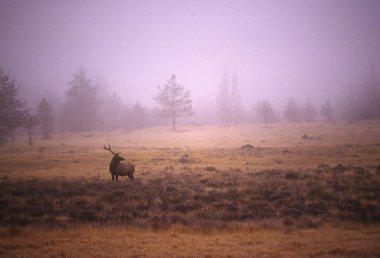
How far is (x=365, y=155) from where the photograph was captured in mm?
30453

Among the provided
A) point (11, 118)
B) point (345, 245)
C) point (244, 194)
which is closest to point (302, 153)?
point (244, 194)

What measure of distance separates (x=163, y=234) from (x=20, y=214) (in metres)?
6.92

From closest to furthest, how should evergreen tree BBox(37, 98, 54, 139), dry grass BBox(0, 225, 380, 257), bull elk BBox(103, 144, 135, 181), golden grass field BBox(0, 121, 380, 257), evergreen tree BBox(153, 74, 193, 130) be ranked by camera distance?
dry grass BBox(0, 225, 380, 257) < golden grass field BBox(0, 121, 380, 257) < bull elk BBox(103, 144, 135, 181) < evergreen tree BBox(37, 98, 54, 139) < evergreen tree BBox(153, 74, 193, 130)

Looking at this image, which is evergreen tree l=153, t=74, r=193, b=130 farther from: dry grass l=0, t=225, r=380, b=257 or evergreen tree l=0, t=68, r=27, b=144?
dry grass l=0, t=225, r=380, b=257

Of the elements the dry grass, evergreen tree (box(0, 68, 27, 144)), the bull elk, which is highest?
evergreen tree (box(0, 68, 27, 144))

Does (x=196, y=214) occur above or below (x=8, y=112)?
below

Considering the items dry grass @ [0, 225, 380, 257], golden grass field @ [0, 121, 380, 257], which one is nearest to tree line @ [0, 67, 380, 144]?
golden grass field @ [0, 121, 380, 257]

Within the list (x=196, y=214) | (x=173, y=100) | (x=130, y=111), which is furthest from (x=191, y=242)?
(x=130, y=111)

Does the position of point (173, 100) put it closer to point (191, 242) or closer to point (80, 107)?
point (80, 107)

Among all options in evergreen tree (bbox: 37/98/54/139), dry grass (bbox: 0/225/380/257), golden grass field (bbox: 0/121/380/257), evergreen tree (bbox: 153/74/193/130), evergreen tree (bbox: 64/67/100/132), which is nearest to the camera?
dry grass (bbox: 0/225/380/257)

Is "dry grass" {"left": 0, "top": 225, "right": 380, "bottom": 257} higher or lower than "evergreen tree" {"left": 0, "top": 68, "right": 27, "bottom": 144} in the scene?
lower

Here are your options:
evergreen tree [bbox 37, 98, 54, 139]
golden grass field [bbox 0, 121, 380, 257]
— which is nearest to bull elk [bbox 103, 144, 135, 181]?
golden grass field [bbox 0, 121, 380, 257]

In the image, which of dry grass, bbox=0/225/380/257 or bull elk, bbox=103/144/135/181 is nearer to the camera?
dry grass, bbox=0/225/380/257

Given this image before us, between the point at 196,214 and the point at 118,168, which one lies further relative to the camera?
the point at 118,168
